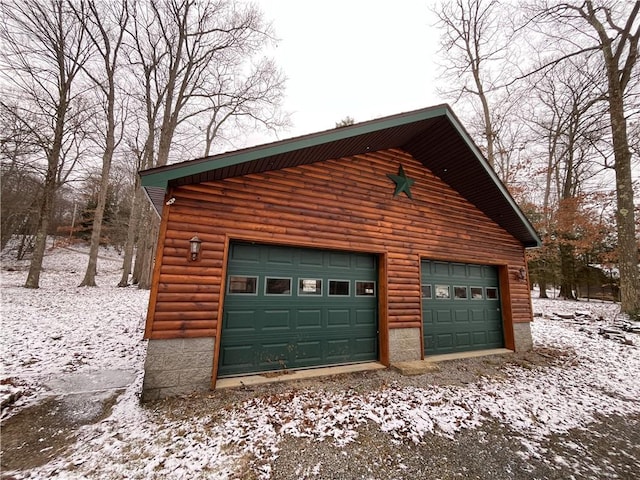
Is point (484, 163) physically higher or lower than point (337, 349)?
higher

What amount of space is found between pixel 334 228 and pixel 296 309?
1842 millimetres

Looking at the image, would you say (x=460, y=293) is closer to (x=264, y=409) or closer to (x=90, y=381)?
(x=264, y=409)

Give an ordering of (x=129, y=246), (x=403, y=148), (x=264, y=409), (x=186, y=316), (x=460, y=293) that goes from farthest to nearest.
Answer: (x=129, y=246)
(x=460, y=293)
(x=403, y=148)
(x=186, y=316)
(x=264, y=409)

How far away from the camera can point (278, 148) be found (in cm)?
446

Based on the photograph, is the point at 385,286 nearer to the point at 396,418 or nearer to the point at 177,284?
the point at 396,418

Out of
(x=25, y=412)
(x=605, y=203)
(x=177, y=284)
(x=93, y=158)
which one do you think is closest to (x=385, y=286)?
(x=177, y=284)

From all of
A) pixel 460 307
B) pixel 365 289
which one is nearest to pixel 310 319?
pixel 365 289

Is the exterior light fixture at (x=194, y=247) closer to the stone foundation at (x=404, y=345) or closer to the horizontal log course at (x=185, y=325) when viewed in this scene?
the horizontal log course at (x=185, y=325)

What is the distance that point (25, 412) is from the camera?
136 inches

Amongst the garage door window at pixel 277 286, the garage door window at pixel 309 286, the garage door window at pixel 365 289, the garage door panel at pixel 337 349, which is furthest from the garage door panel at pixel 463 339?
the garage door window at pixel 277 286

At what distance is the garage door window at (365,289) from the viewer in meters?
5.80

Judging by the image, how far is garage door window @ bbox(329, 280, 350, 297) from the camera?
5.55 meters

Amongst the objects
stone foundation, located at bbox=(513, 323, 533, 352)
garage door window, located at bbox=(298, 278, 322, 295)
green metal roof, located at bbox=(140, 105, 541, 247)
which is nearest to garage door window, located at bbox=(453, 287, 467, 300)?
stone foundation, located at bbox=(513, 323, 533, 352)

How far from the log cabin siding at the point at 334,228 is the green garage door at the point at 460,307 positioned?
1.16 ft
